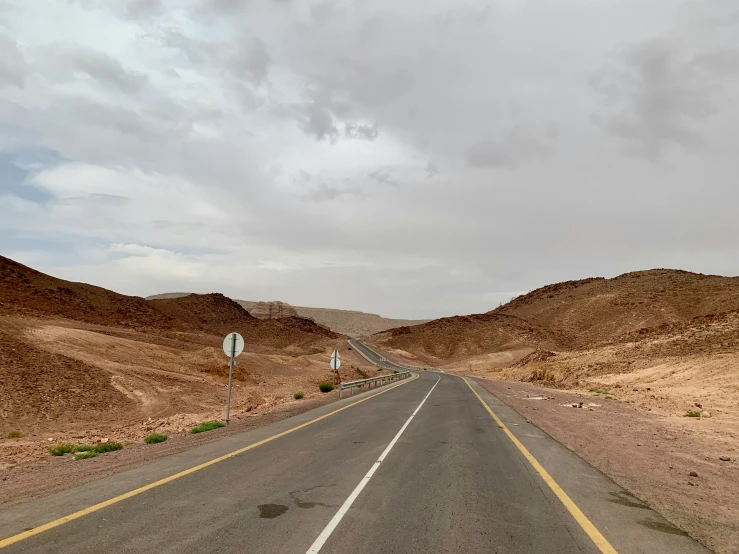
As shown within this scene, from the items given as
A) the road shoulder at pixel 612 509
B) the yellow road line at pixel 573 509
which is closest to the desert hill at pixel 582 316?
the road shoulder at pixel 612 509

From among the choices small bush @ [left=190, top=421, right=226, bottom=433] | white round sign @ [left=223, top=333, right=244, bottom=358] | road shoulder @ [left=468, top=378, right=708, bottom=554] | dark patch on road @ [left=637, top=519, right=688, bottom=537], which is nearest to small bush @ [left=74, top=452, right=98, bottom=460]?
small bush @ [left=190, top=421, right=226, bottom=433]

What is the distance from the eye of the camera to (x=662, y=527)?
5969mm

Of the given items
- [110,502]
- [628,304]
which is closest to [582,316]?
[628,304]

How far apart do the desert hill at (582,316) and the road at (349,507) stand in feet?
315

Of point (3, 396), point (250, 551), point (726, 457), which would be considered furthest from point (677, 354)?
point (3, 396)

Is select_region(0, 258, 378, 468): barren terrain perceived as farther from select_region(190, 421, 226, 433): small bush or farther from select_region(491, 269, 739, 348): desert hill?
select_region(491, 269, 739, 348): desert hill

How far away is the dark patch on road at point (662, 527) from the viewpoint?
5.80 meters

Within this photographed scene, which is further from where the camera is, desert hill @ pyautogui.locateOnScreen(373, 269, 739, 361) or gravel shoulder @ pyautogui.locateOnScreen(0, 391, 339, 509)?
desert hill @ pyautogui.locateOnScreen(373, 269, 739, 361)

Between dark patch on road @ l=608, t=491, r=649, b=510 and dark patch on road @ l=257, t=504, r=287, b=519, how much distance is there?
5038 millimetres

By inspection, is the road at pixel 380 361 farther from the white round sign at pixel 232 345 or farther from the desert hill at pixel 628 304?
the white round sign at pixel 232 345

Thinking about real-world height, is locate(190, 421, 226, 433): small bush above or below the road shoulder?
below

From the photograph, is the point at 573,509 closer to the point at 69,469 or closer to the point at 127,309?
the point at 69,469

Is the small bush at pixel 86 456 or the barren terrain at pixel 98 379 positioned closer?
the small bush at pixel 86 456

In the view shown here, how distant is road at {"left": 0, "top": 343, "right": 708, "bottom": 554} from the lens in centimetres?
521
